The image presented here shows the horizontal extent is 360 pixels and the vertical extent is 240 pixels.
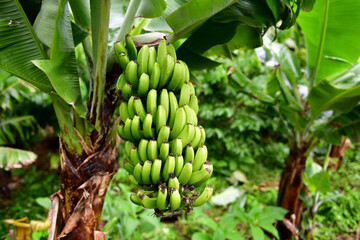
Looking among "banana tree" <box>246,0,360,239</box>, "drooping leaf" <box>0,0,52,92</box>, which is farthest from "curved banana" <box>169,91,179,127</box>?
"banana tree" <box>246,0,360,239</box>

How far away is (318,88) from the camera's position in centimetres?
144

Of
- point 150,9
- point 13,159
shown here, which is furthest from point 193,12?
point 13,159

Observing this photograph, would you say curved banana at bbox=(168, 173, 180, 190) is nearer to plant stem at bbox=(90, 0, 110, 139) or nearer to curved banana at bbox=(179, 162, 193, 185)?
curved banana at bbox=(179, 162, 193, 185)

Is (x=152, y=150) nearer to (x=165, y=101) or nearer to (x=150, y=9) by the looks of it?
(x=165, y=101)

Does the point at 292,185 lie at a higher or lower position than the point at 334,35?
lower

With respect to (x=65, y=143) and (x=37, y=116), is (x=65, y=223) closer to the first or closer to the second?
(x=65, y=143)

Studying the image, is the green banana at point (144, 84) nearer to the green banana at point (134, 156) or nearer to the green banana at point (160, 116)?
the green banana at point (160, 116)

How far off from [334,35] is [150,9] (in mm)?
1252

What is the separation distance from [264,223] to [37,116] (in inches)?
109

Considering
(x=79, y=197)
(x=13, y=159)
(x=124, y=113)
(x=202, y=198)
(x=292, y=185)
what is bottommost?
(x=292, y=185)

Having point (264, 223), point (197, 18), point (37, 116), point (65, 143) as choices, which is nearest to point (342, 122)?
point (264, 223)

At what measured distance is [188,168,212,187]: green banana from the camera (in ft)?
2.25

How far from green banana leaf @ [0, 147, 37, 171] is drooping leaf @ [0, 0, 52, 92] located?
1.39 meters

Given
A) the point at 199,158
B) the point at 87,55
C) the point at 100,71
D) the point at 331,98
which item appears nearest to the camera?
the point at 199,158
